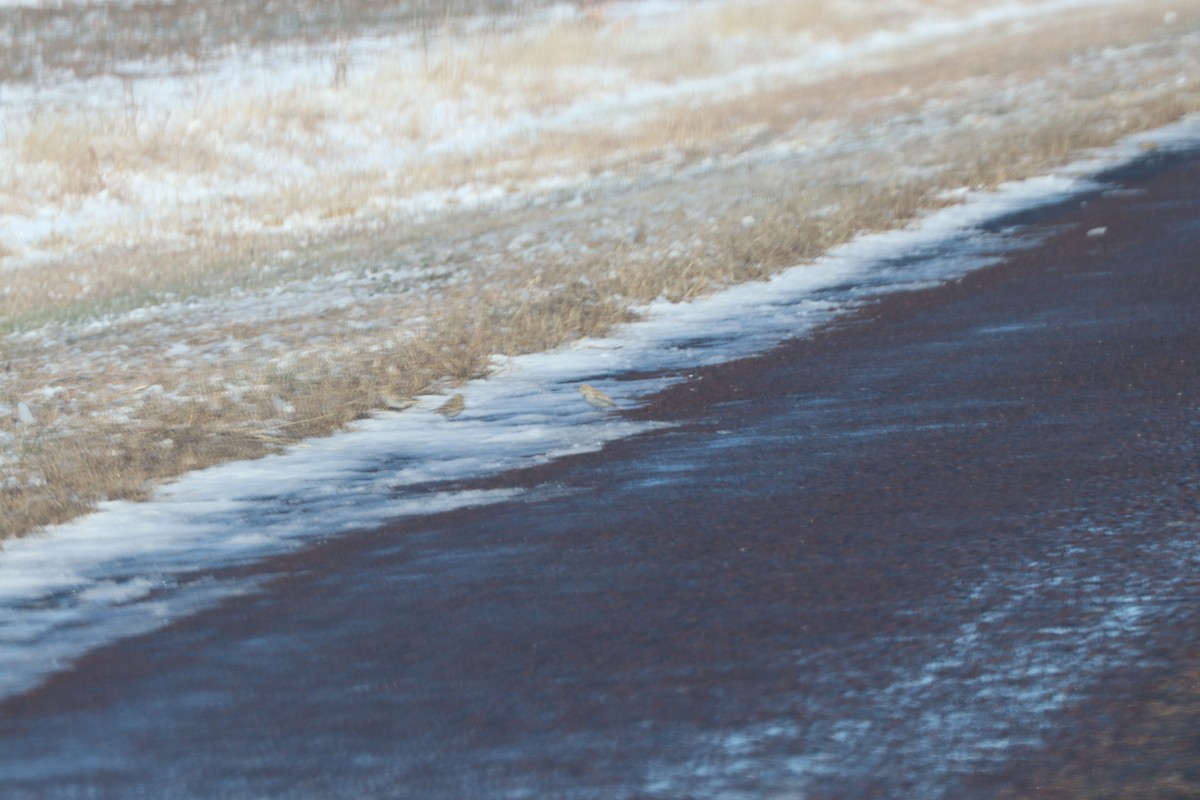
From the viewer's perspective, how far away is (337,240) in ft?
42.8

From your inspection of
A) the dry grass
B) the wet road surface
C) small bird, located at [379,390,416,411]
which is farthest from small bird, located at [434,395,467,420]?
the wet road surface

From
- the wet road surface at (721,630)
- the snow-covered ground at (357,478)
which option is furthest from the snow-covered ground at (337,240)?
the wet road surface at (721,630)

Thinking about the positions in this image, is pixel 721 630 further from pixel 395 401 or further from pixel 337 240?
pixel 337 240

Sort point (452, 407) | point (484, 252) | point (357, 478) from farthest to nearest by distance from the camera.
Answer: point (484, 252) → point (452, 407) → point (357, 478)

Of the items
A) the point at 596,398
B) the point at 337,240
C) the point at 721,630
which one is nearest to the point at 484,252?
the point at 337,240

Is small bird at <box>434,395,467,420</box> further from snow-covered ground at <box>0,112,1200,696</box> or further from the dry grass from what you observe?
the dry grass

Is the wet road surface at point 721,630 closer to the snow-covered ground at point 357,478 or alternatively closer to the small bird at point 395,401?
the snow-covered ground at point 357,478

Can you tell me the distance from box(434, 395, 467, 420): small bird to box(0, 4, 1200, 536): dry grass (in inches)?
10.7

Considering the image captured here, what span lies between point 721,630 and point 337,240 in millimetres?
9886

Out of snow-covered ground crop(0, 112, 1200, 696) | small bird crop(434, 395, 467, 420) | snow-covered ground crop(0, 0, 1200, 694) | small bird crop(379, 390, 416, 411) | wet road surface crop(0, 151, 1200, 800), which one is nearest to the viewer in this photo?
wet road surface crop(0, 151, 1200, 800)

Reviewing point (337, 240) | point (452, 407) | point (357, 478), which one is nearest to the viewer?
point (357, 478)

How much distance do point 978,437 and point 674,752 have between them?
8.43ft

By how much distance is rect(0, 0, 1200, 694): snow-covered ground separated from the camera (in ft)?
15.8

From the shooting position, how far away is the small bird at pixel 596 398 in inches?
241
